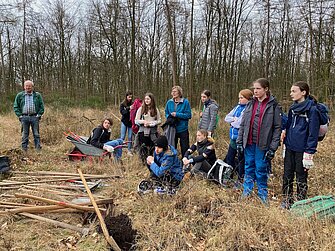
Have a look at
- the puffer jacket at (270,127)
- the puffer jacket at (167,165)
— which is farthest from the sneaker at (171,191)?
the puffer jacket at (270,127)

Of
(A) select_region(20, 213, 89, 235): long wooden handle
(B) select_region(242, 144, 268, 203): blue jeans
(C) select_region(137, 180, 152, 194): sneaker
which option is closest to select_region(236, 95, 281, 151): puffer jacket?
(B) select_region(242, 144, 268, 203): blue jeans

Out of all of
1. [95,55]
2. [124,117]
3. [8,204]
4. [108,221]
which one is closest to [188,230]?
[108,221]

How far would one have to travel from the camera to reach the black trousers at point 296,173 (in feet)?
12.6

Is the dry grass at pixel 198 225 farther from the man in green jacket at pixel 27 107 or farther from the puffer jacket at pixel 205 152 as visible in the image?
the man in green jacket at pixel 27 107

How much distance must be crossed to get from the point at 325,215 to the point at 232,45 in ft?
47.3

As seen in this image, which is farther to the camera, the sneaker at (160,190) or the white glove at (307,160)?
the sneaker at (160,190)

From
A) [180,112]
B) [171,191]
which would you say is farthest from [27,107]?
[171,191]

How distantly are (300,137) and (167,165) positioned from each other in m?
1.90

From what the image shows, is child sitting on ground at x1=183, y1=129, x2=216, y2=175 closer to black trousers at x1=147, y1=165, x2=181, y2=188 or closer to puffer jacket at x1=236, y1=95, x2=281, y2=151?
black trousers at x1=147, y1=165, x2=181, y2=188

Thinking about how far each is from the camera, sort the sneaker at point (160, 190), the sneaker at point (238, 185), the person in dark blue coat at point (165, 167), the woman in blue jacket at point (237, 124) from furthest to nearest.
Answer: the woman in blue jacket at point (237, 124) → the sneaker at point (238, 185) → the person in dark blue coat at point (165, 167) → the sneaker at point (160, 190)

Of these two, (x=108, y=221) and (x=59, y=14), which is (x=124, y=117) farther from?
(x=59, y=14)

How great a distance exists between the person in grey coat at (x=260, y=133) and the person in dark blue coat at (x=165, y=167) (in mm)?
1030

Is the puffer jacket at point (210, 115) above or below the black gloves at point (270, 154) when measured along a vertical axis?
above

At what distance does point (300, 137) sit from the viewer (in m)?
3.74
